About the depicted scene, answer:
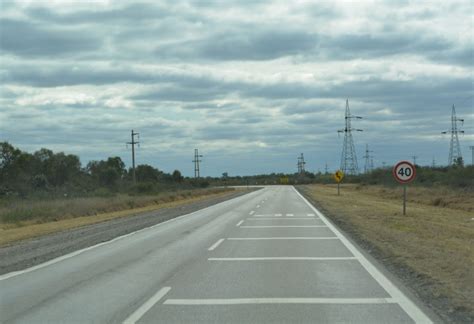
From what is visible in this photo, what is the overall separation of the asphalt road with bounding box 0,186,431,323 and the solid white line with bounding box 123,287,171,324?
0.01 metres

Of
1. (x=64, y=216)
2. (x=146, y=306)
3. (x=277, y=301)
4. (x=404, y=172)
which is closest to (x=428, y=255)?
(x=277, y=301)

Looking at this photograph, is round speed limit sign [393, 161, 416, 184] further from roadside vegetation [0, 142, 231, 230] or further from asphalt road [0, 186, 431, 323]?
roadside vegetation [0, 142, 231, 230]

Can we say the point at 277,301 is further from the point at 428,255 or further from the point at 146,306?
the point at 428,255

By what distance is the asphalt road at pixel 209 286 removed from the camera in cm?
808

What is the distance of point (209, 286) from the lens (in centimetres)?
1019

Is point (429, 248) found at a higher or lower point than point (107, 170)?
lower

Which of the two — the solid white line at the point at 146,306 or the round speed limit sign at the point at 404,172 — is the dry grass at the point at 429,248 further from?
the solid white line at the point at 146,306

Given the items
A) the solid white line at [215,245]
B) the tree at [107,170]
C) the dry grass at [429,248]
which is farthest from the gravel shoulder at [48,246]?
the tree at [107,170]

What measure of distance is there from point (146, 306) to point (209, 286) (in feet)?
5.76

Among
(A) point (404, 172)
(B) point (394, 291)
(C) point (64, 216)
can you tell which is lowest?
(B) point (394, 291)

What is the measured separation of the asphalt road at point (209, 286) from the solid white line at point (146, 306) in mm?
14

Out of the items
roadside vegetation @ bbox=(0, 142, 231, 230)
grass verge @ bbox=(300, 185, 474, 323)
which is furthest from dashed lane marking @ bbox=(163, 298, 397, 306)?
roadside vegetation @ bbox=(0, 142, 231, 230)

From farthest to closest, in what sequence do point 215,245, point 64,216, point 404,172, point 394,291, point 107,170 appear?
point 107,170 → point 64,216 → point 404,172 → point 215,245 → point 394,291

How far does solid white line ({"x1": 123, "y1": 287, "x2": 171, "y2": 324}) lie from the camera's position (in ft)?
25.7
